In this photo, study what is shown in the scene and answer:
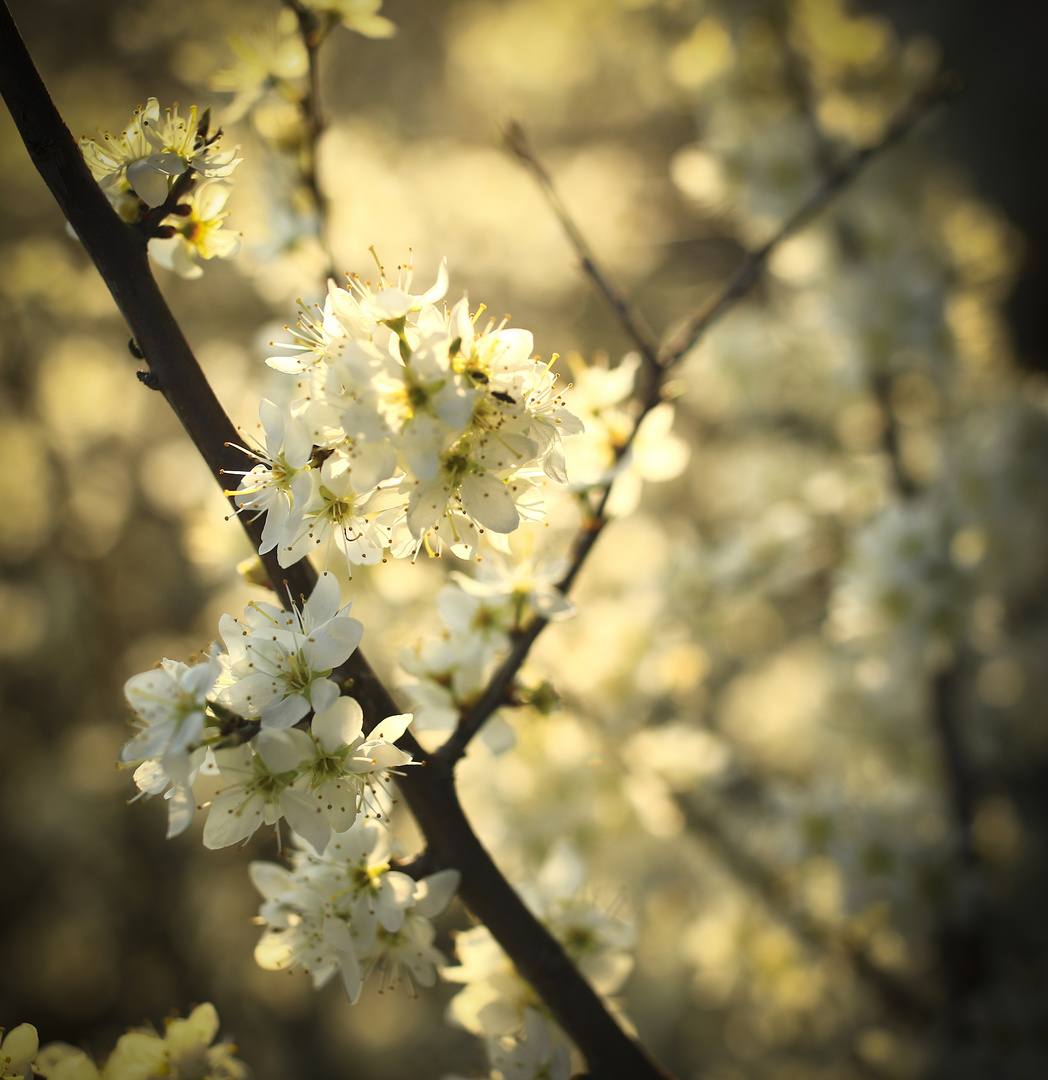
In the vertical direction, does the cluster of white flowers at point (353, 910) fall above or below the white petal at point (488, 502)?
below

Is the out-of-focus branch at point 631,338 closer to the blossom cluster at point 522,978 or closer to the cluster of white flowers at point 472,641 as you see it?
the cluster of white flowers at point 472,641

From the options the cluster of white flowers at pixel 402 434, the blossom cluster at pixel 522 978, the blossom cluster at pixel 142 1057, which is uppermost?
the cluster of white flowers at pixel 402 434

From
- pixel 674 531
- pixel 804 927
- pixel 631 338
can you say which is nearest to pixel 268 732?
pixel 631 338

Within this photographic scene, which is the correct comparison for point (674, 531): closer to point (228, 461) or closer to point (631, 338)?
point (631, 338)

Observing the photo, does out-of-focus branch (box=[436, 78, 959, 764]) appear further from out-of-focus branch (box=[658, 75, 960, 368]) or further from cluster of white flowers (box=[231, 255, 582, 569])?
cluster of white flowers (box=[231, 255, 582, 569])

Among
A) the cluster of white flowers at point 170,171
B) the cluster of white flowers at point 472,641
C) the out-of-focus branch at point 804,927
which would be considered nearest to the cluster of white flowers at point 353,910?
the cluster of white flowers at point 472,641

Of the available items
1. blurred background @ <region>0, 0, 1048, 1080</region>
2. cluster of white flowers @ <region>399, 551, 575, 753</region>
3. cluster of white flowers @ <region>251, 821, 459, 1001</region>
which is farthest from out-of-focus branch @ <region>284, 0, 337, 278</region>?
cluster of white flowers @ <region>251, 821, 459, 1001</region>
